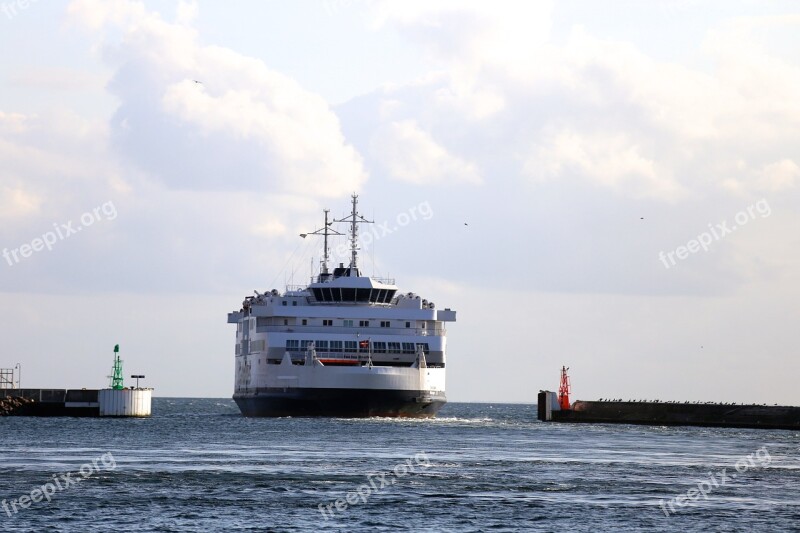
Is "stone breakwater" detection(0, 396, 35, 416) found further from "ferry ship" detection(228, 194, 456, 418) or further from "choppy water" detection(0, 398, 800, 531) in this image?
"choppy water" detection(0, 398, 800, 531)

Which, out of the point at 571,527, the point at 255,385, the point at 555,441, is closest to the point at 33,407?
the point at 255,385

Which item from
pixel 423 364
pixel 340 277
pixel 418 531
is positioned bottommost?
pixel 418 531

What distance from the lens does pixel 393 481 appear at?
45625 millimetres

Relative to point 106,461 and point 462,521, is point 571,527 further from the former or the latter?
point 106,461

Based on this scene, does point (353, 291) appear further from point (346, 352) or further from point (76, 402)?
point (76, 402)

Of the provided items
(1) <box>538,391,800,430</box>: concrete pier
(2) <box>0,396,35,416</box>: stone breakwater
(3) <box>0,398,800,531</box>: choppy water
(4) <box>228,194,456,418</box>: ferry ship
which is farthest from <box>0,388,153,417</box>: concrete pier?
(1) <box>538,391,800,430</box>: concrete pier

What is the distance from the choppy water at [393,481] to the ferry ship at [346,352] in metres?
12.0

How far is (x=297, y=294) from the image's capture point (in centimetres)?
9844

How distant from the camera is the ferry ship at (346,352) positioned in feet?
285

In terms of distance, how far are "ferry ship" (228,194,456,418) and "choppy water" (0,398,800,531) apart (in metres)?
12.0

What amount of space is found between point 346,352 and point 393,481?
149ft

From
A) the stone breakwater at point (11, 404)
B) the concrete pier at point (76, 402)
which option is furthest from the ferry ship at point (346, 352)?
the stone breakwater at point (11, 404)

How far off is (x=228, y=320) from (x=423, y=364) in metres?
27.7

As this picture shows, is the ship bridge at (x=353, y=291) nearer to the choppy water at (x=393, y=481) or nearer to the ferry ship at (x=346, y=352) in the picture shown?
the ferry ship at (x=346, y=352)
